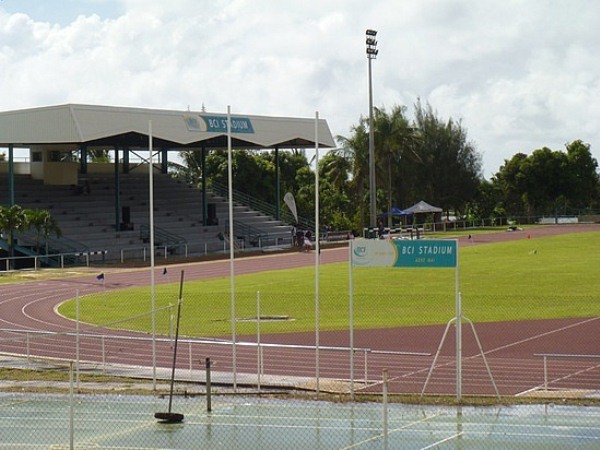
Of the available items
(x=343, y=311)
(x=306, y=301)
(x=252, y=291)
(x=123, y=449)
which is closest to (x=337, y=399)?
(x=123, y=449)

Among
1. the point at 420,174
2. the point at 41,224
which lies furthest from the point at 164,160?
the point at 420,174

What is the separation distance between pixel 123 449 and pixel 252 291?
28387 mm

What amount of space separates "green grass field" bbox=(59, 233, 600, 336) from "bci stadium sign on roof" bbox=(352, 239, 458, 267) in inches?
344

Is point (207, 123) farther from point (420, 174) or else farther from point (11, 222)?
point (420, 174)

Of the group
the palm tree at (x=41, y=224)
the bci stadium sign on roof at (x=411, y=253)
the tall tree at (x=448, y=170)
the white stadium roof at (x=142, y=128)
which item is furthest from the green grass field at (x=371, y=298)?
the tall tree at (x=448, y=170)

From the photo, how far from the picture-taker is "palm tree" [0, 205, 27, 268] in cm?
5934

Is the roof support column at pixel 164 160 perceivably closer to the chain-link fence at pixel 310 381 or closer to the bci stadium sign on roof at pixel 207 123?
the bci stadium sign on roof at pixel 207 123

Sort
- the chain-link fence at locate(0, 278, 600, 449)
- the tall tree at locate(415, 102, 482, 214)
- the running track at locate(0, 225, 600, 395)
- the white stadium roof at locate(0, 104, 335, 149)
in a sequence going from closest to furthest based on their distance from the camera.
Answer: the chain-link fence at locate(0, 278, 600, 449)
the running track at locate(0, 225, 600, 395)
the white stadium roof at locate(0, 104, 335, 149)
the tall tree at locate(415, 102, 482, 214)

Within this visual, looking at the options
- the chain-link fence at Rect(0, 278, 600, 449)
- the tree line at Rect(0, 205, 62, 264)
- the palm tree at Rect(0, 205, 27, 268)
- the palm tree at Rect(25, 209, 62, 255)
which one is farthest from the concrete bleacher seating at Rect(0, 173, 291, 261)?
the chain-link fence at Rect(0, 278, 600, 449)

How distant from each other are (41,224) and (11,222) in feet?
5.49

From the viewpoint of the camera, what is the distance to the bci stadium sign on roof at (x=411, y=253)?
72.1 feet

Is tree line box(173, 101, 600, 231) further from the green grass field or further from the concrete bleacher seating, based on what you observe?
the green grass field

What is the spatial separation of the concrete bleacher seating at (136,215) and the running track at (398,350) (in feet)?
82.5

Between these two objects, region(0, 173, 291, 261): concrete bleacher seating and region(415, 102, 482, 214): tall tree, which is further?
region(415, 102, 482, 214): tall tree
